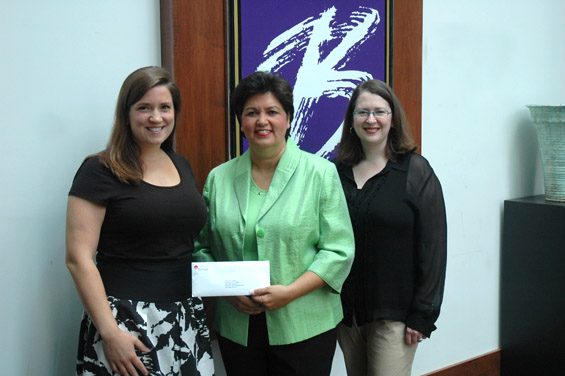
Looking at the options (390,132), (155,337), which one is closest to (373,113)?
(390,132)

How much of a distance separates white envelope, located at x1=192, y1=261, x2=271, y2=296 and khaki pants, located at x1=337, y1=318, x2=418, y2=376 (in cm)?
68

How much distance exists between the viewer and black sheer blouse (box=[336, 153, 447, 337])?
2.18 meters

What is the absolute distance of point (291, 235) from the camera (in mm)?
1896

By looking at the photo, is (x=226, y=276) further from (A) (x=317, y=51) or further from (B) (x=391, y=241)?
(A) (x=317, y=51)

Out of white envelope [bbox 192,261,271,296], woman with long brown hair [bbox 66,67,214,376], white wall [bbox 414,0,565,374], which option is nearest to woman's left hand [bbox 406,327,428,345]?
white envelope [bbox 192,261,271,296]

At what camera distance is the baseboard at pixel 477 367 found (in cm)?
343

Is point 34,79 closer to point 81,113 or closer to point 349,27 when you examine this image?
point 81,113

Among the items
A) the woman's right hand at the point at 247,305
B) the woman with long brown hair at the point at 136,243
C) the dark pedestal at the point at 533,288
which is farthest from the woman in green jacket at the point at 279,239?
the dark pedestal at the point at 533,288

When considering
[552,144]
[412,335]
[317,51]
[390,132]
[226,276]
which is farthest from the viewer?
[552,144]

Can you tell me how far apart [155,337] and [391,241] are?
98cm

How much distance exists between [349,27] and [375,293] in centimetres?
136

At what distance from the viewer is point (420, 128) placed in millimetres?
3168

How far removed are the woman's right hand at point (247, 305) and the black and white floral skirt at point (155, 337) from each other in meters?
0.15

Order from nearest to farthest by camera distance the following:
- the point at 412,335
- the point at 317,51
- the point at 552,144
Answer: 1. the point at 412,335
2. the point at 317,51
3. the point at 552,144
